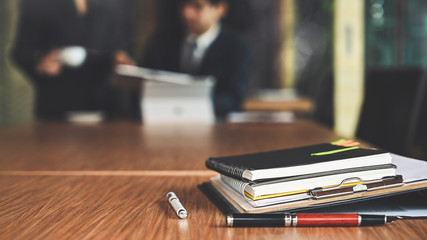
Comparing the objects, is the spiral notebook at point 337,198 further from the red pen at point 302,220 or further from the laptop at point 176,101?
the laptop at point 176,101

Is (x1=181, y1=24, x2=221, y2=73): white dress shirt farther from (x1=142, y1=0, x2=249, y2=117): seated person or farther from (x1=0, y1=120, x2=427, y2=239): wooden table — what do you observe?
(x1=0, y1=120, x2=427, y2=239): wooden table

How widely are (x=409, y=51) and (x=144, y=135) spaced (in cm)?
331

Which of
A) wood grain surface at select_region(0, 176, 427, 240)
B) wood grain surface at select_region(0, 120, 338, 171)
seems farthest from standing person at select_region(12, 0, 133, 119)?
wood grain surface at select_region(0, 176, 427, 240)

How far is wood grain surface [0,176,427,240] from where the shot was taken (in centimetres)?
50

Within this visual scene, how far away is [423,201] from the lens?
0.60m

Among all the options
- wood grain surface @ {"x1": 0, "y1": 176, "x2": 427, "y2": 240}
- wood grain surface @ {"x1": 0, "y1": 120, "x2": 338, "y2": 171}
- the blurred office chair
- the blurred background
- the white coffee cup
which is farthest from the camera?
the blurred background

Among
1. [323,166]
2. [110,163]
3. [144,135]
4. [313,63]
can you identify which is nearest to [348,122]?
[313,63]

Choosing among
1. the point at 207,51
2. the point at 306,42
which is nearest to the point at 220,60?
the point at 207,51

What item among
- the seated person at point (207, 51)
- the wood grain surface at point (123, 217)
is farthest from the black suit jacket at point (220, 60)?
the wood grain surface at point (123, 217)

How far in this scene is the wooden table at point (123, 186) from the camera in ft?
1.67

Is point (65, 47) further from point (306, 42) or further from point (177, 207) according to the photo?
point (306, 42)

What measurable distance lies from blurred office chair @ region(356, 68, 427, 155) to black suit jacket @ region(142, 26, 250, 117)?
94 cm

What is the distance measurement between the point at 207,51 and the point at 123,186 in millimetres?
2193

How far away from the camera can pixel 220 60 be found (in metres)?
2.87
